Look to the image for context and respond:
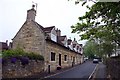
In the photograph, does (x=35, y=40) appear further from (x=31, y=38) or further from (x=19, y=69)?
(x=19, y=69)

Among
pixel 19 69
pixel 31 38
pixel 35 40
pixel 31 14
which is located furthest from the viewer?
pixel 31 14

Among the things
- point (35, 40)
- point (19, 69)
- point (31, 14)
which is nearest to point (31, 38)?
point (35, 40)

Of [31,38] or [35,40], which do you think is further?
[31,38]

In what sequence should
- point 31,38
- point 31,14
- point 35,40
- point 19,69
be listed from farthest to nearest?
point 31,14, point 31,38, point 35,40, point 19,69

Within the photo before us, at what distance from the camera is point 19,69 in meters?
18.8

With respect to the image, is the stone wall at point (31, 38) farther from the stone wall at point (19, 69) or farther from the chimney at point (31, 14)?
the stone wall at point (19, 69)

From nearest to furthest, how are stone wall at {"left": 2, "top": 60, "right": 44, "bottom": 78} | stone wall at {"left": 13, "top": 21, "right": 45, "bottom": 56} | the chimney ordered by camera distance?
stone wall at {"left": 2, "top": 60, "right": 44, "bottom": 78} → stone wall at {"left": 13, "top": 21, "right": 45, "bottom": 56} → the chimney

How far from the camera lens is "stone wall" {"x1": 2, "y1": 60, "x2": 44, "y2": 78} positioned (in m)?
16.7

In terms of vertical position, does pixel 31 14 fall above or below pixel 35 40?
above

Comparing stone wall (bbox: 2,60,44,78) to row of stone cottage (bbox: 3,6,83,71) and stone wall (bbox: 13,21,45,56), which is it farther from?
stone wall (bbox: 13,21,45,56)

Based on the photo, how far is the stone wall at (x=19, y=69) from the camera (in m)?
16.7

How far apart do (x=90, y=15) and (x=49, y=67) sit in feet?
67.4

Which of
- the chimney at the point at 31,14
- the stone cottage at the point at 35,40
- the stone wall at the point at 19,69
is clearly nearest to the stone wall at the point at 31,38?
the stone cottage at the point at 35,40

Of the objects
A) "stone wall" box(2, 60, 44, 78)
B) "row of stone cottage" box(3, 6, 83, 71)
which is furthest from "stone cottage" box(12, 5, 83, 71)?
"stone wall" box(2, 60, 44, 78)
